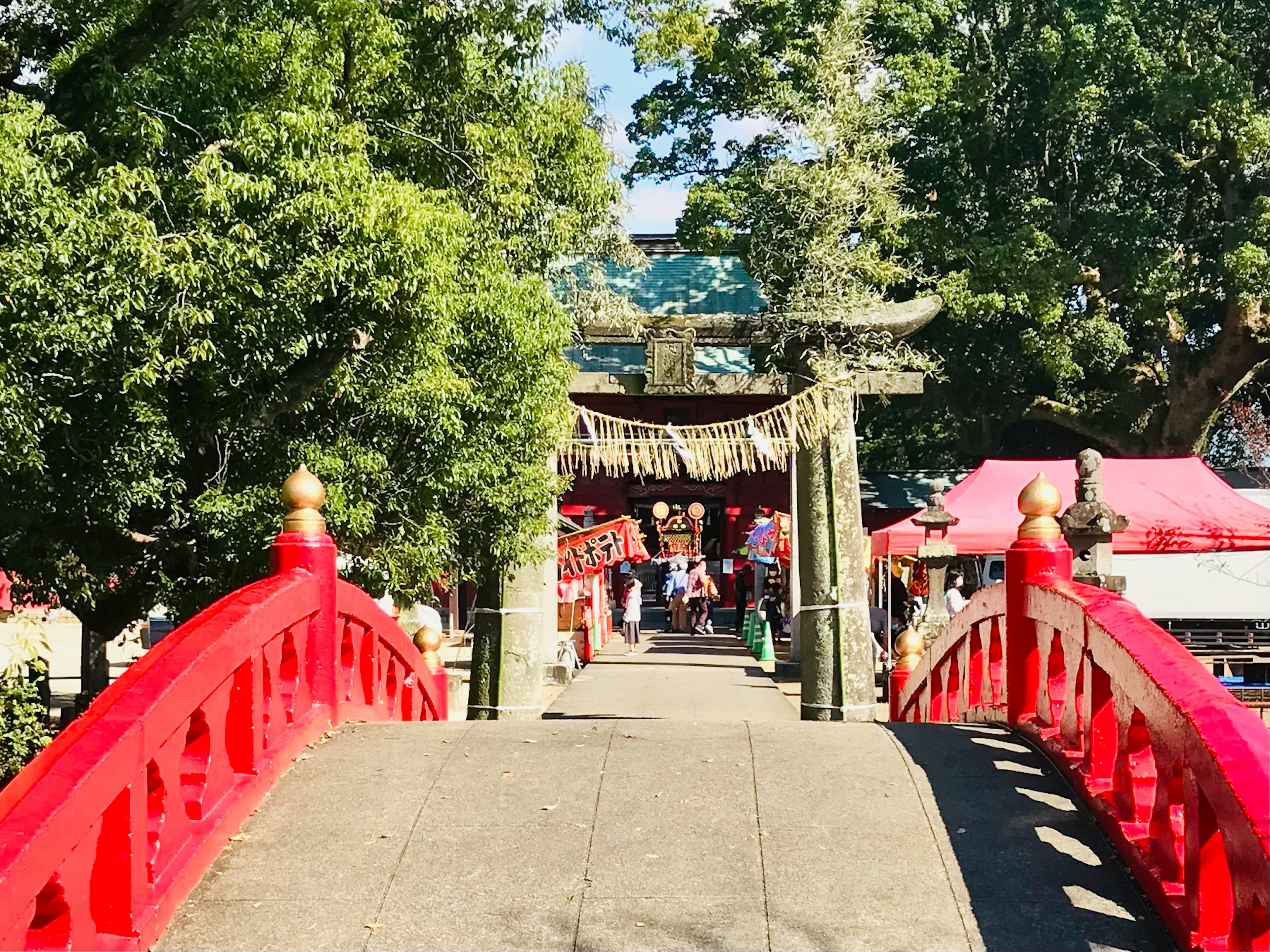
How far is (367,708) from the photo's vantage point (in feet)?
24.4

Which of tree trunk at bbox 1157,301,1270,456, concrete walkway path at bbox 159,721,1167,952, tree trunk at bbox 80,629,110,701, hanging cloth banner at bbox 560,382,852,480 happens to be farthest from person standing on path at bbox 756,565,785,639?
concrete walkway path at bbox 159,721,1167,952

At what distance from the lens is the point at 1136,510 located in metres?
16.7

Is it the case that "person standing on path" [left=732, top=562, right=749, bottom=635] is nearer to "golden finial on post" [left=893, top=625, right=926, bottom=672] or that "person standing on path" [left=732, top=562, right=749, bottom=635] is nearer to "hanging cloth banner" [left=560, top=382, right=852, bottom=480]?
"hanging cloth banner" [left=560, top=382, right=852, bottom=480]

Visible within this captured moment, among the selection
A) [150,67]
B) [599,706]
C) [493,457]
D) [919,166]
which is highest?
[919,166]

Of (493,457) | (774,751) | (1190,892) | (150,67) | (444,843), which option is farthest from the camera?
(493,457)

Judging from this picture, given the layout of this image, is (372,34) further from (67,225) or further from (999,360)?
(999,360)

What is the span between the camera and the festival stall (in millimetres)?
23031

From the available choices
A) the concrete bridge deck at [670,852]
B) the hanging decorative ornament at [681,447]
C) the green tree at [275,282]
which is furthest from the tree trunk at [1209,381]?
the concrete bridge deck at [670,852]

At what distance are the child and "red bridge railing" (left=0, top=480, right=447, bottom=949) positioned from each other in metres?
18.1

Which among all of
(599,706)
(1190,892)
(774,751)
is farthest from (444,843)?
(599,706)

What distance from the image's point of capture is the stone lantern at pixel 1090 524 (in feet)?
35.9

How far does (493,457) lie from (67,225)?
3.69 m

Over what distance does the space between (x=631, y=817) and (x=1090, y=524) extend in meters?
7.01

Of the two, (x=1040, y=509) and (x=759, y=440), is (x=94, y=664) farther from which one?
(x=1040, y=509)
